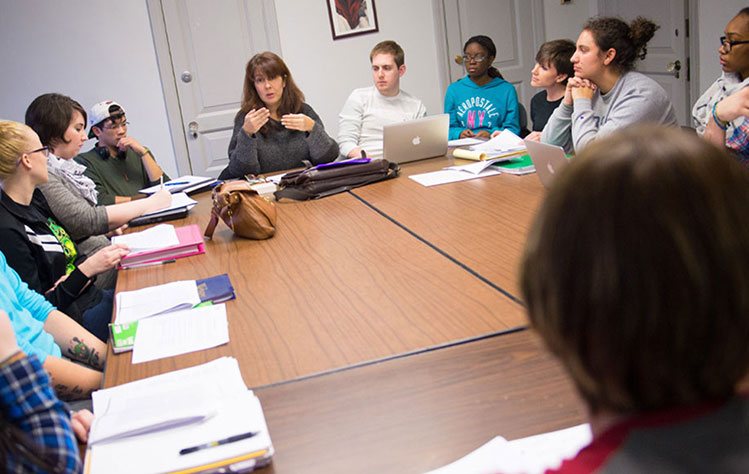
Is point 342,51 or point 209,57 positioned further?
point 342,51

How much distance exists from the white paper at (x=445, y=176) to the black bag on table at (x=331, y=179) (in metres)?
0.17

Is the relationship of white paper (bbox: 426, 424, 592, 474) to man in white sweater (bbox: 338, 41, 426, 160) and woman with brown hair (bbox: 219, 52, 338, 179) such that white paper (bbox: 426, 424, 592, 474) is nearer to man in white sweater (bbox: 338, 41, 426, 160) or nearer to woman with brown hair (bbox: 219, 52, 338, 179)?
woman with brown hair (bbox: 219, 52, 338, 179)

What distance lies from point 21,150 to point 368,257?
1226 mm

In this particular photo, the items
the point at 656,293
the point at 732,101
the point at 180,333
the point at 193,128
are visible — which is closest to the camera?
the point at 656,293

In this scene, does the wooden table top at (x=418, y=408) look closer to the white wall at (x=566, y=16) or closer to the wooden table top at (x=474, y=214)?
the wooden table top at (x=474, y=214)

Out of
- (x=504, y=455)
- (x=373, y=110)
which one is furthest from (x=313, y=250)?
(x=373, y=110)

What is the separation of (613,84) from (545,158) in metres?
0.79

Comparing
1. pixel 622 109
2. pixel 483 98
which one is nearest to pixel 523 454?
pixel 622 109

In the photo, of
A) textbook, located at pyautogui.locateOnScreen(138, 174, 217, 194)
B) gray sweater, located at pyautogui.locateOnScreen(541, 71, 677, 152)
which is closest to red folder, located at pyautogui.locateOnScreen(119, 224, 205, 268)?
textbook, located at pyautogui.locateOnScreen(138, 174, 217, 194)

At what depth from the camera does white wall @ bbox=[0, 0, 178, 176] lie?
470 cm

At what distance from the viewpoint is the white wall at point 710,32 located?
14.2ft

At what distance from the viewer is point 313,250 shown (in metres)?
2.17

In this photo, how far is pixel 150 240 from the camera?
8.00ft

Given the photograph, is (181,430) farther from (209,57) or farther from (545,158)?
(209,57)
